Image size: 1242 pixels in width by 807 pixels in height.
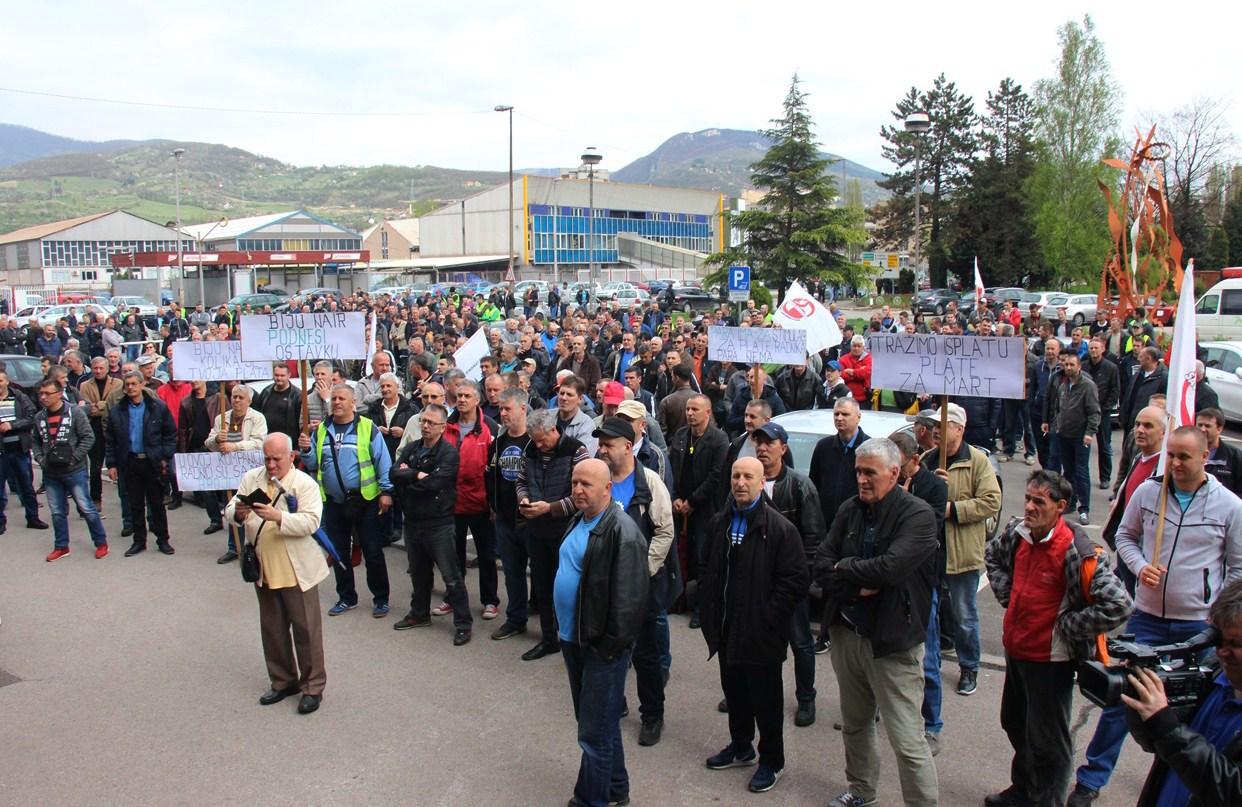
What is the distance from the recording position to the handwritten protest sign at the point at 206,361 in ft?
30.0

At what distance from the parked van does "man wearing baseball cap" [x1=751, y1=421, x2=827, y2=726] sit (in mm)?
26081

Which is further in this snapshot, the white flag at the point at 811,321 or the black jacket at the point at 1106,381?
the black jacket at the point at 1106,381

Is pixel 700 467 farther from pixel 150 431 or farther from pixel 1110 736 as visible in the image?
pixel 150 431

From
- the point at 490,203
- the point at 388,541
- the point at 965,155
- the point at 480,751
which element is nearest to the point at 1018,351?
the point at 480,751

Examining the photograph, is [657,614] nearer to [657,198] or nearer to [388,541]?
[388,541]

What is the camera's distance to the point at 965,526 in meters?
5.80

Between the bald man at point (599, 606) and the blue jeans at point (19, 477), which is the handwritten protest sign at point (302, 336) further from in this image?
the bald man at point (599, 606)

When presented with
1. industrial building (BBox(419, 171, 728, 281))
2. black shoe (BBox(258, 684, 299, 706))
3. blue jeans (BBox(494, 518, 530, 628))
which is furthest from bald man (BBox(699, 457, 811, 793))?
industrial building (BBox(419, 171, 728, 281))

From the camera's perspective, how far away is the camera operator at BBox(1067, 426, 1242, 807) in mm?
4660

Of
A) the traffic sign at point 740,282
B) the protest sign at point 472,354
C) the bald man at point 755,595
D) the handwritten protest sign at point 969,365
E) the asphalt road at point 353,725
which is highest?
the traffic sign at point 740,282

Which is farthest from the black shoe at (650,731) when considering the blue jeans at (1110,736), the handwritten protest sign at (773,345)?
the handwritten protest sign at (773,345)

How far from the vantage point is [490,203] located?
86.3 meters

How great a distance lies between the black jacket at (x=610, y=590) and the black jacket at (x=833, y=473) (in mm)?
2484

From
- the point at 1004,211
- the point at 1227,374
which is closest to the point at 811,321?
the point at 1227,374
